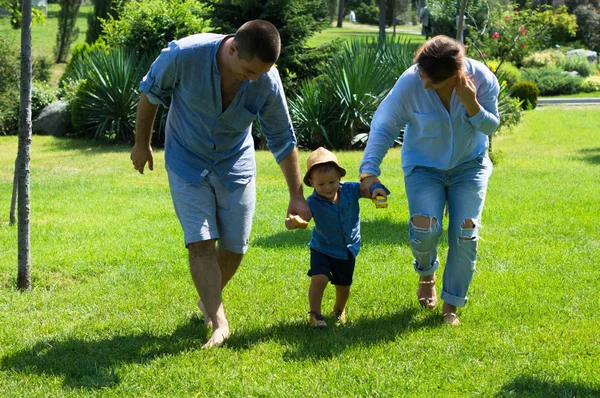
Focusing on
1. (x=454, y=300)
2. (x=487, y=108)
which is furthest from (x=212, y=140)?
(x=454, y=300)

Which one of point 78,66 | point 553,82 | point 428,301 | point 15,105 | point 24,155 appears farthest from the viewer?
point 553,82

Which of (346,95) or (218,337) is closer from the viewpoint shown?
(218,337)

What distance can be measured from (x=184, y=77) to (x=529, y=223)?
5.13 metres

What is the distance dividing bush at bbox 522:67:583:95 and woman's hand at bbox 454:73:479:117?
3108 cm

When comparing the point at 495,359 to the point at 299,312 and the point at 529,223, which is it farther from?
the point at 529,223

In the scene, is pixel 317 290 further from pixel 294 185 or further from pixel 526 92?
pixel 526 92

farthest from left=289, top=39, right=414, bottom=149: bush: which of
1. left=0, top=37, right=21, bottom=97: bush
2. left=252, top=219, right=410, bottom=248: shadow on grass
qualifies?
left=252, top=219, right=410, bottom=248: shadow on grass

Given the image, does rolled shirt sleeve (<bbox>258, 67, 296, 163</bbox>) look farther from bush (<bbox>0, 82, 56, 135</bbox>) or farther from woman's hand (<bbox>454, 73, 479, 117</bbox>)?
bush (<bbox>0, 82, 56, 135</bbox>)

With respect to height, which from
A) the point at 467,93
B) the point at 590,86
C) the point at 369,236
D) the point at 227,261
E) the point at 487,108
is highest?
the point at 467,93

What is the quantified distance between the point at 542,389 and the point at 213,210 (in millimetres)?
2113

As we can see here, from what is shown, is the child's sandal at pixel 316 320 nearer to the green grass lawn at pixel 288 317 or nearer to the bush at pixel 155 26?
the green grass lawn at pixel 288 317

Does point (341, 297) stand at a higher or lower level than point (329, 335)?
higher

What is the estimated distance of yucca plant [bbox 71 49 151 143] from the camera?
1711cm

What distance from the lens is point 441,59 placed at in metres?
4.51
